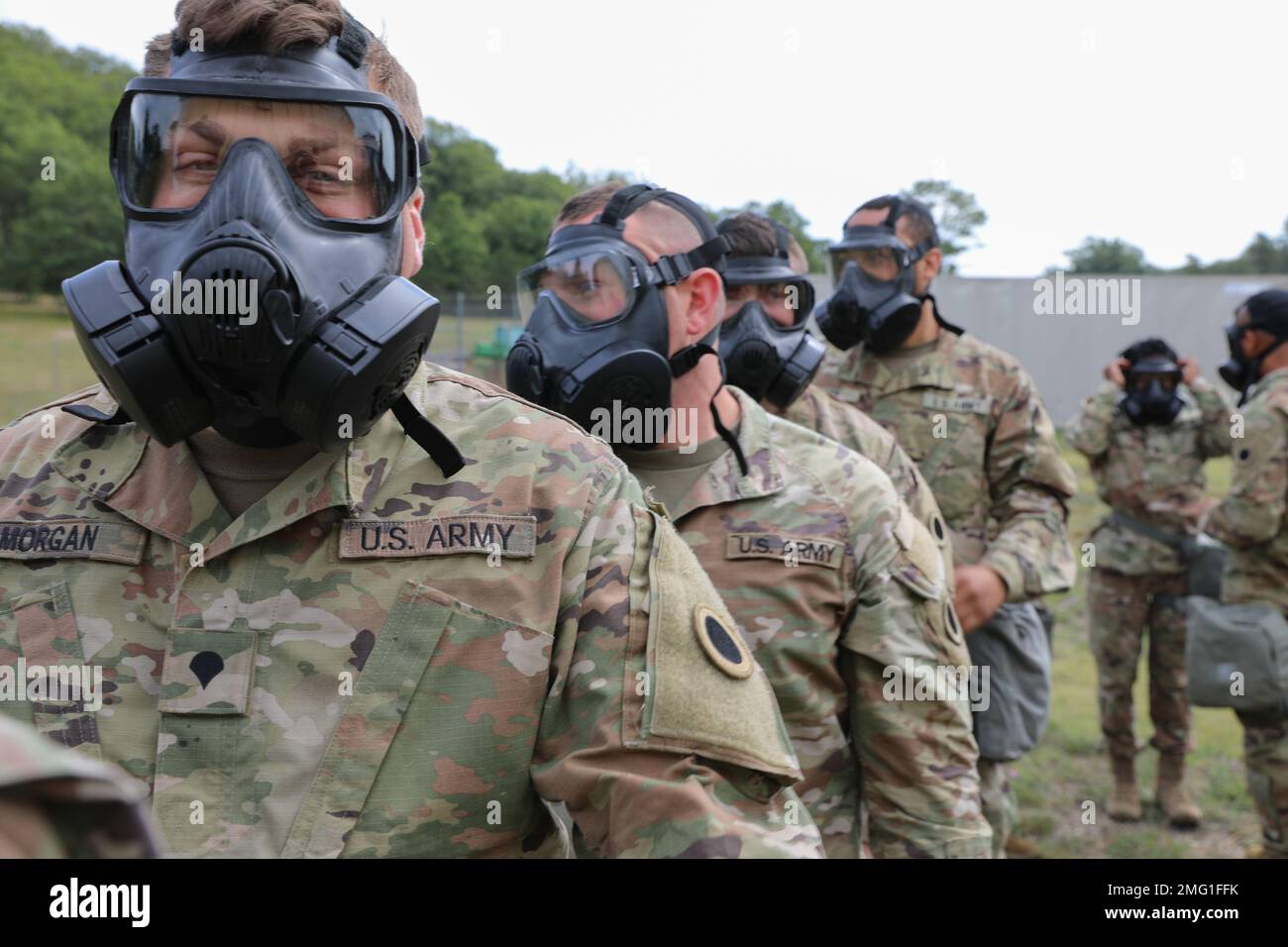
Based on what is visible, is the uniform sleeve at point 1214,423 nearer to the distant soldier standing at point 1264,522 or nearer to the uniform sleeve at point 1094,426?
the uniform sleeve at point 1094,426

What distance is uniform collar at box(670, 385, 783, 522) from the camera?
268 cm

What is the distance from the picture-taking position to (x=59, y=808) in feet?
1.91

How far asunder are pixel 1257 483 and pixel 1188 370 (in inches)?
76.7

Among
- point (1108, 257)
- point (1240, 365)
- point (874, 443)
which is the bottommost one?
point (874, 443)

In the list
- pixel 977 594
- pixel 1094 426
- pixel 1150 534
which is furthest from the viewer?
pixel 1094 426

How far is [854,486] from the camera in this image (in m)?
2.72

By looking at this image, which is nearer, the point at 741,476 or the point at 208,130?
the point at 208,130

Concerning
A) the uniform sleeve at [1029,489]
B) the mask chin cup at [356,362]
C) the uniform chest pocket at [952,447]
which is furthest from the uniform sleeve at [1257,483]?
the mask chin cup at [356,362]

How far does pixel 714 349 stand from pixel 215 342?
1511 mm

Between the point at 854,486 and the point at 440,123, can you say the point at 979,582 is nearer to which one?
the point at 854,486

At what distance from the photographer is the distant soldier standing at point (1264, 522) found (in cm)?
494

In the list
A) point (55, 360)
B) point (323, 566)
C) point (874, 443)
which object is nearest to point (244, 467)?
point (323, 566)

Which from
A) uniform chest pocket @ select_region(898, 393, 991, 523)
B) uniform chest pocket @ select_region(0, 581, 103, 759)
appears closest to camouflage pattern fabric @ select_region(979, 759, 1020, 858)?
uniform chest pocket @ select_region(898, 393, 991, 523)

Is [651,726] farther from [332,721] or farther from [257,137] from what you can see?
[257,137]
